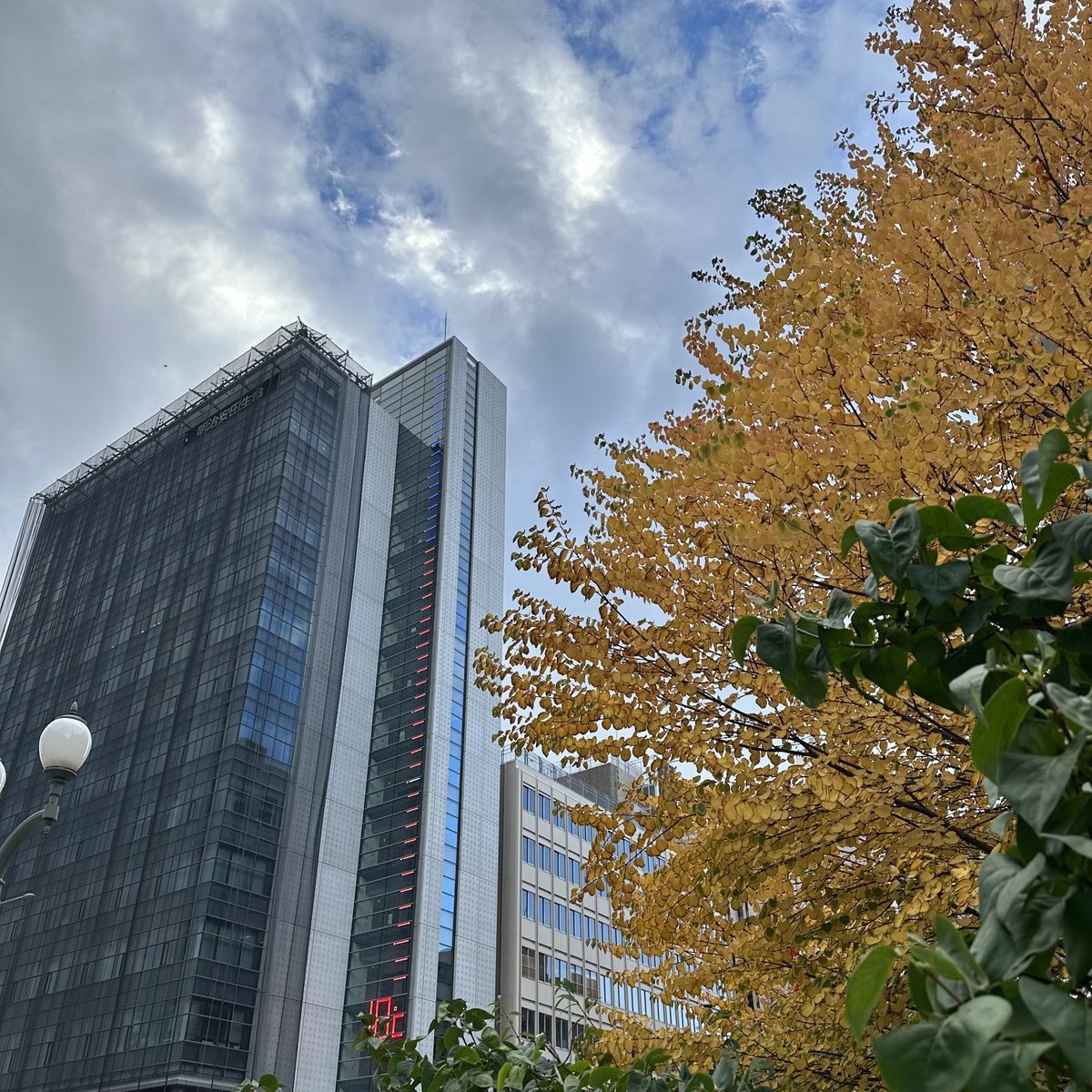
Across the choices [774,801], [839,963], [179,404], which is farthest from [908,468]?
[179,404]

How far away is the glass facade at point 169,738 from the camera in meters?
40.1

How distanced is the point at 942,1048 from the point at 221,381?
220 ft

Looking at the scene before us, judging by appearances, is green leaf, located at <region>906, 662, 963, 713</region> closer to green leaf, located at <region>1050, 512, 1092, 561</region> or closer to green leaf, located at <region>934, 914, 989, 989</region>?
green leaf, located at <region>1050, 512, 1092, 561</region>

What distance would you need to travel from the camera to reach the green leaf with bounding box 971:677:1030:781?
1.19 metres

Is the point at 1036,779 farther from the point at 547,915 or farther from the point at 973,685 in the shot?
the point at 547,915

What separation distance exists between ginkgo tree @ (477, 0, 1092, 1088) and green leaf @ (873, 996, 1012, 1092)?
2286mm

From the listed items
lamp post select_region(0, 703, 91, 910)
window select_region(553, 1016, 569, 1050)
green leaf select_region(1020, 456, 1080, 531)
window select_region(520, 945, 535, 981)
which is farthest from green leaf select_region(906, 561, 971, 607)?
window select_region(553, 1016, 569, 1050)

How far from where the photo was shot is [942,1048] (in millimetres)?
989

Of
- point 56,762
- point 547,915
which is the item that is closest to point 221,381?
point 547,915

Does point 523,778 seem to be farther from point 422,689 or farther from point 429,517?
point 429,517

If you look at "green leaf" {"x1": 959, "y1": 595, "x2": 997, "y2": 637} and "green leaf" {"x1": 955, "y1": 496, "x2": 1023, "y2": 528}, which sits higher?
"green leaf" {"x1": 955, "y1": 496, "x2": 1023, "y2": 528}

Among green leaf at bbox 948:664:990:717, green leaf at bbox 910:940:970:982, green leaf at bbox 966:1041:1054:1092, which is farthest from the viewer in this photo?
green leaf at bbox 948:664:990:717

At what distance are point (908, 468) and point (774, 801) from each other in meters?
1.55

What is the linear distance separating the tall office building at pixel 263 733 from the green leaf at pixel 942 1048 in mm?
44615
